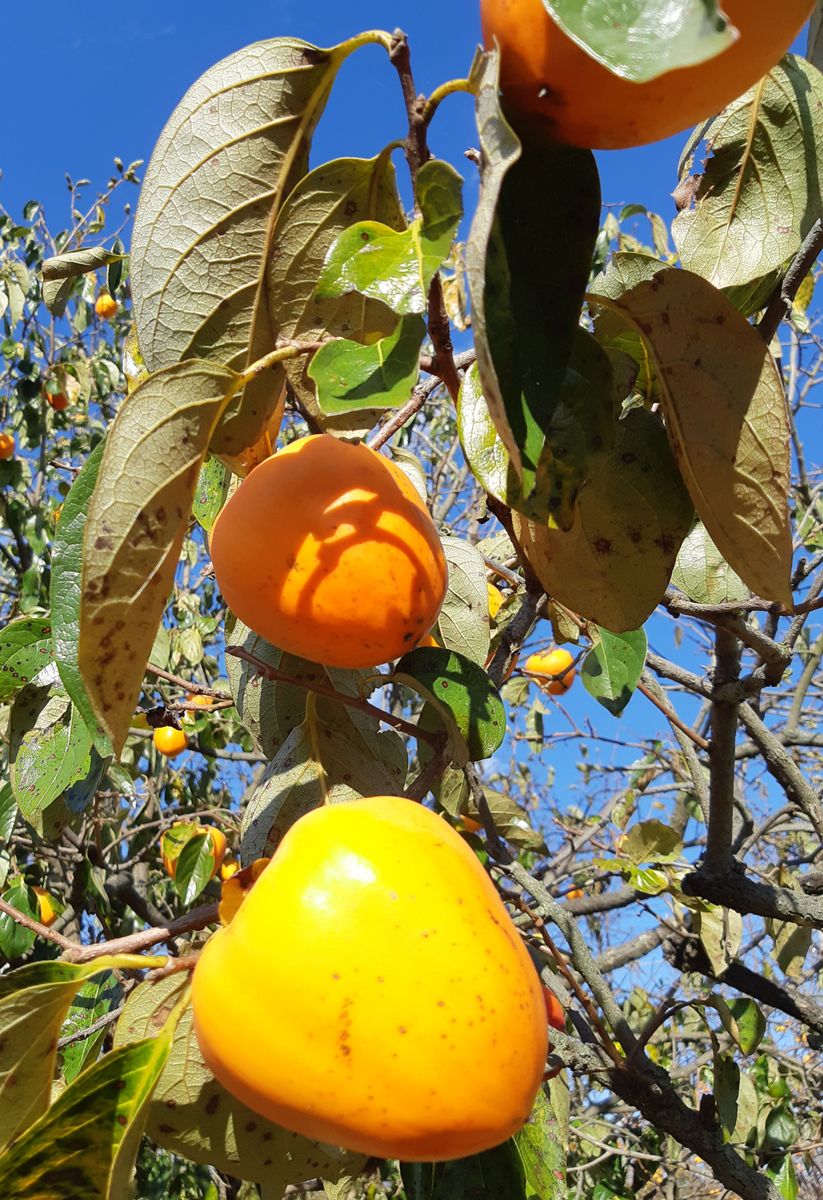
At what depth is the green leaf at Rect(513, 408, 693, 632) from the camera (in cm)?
94

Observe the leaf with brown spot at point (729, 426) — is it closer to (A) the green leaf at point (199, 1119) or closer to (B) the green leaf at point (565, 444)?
(B) the green leaf at point (565, 444)

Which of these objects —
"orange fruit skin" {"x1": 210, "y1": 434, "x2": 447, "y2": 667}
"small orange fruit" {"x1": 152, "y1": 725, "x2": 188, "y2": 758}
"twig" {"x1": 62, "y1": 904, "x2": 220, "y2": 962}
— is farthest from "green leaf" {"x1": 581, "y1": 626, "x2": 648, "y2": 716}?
"small orange fruit" {"x1": 152, "y1": 725, "x2": 188, "y2": 758}

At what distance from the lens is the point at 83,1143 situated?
0.75m

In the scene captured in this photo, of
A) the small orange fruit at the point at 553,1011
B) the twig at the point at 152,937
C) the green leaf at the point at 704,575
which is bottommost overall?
the small orange fruit at the point at 553,1011

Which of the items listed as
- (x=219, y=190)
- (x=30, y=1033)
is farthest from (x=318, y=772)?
(x=219, y=190)

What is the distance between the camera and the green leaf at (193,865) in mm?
2596

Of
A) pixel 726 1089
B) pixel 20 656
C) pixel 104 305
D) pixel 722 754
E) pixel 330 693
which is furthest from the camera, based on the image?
pixel 104 305

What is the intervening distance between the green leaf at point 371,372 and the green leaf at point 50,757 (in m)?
0.72

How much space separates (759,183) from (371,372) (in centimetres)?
42

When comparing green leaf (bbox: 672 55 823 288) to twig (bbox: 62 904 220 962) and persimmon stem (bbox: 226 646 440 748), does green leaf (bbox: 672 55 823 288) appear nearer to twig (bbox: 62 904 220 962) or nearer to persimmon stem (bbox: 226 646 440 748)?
persimmon stem (bbox: 226 646 440 748)

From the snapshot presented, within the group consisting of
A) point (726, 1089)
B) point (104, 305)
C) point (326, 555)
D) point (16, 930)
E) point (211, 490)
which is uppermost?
point (104, 305)

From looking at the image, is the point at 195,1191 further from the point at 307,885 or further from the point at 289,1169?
the point at 307,885

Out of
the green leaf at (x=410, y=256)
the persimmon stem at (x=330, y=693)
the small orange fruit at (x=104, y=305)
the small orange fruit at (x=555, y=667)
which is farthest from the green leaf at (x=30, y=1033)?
the small orange fruit at (x=104, y=305)

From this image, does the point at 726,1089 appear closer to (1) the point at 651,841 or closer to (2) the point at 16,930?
(1) the point at 651,841
